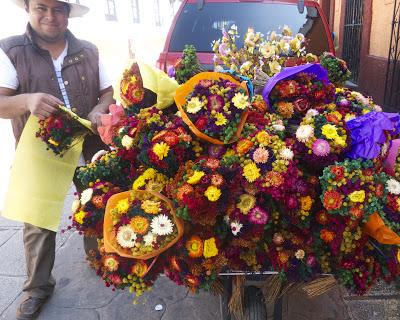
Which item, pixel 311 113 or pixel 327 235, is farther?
pixel 311 113

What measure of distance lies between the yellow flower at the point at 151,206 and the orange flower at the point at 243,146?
36cm

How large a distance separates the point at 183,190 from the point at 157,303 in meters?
1.56

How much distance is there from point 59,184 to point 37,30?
90 cm

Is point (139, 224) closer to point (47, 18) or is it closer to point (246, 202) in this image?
point (246, 202)

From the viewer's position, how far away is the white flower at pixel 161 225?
4.64 ft

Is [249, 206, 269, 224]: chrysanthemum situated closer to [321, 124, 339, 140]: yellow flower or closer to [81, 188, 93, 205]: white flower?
[321, 124, 339, 140]: yellow flower

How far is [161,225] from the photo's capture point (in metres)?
1.43

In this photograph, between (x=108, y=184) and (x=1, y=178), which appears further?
(x=1, y=178)

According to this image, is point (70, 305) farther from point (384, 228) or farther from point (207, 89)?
point (384, 228)

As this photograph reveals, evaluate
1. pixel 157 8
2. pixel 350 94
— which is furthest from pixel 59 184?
pixel 157 8

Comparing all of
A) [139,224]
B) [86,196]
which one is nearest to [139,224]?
[139,224]

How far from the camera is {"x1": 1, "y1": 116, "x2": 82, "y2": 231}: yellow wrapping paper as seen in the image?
2.03m

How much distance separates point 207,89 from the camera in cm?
153

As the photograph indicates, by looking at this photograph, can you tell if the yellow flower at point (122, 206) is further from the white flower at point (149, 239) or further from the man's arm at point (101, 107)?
the man's arm at point (101, 107)
